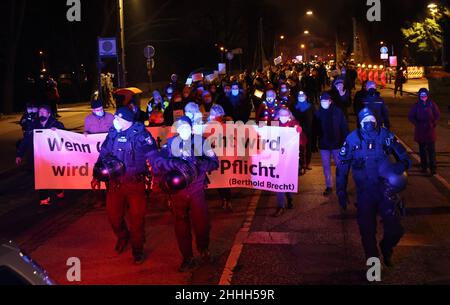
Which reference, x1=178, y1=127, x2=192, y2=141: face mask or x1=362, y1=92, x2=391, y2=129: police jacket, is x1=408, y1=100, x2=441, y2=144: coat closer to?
x1=362, y1=92, x2=391, y2=129: police jacket

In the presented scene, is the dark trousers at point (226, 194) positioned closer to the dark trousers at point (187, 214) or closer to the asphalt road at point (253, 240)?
the asphalt road at point (253, 240)

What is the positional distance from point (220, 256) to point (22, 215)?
4219mm

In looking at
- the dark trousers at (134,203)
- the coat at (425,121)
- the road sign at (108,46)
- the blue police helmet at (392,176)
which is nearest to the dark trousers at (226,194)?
the dark trousers at (134,203)

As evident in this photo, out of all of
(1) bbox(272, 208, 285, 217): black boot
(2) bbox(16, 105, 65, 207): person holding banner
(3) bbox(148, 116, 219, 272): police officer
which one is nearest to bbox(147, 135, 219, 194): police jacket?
(3) bbox(148, 116, 219, 272): police officer

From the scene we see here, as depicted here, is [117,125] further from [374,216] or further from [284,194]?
[284,194]

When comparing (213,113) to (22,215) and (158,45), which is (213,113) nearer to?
(22,215)

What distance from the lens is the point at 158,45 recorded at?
5781 cm

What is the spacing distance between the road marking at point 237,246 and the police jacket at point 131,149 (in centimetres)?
140

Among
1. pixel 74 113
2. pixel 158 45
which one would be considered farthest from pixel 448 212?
pixel 158 45

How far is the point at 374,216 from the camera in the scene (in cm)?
696

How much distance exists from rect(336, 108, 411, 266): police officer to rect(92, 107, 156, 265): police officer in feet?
7.45

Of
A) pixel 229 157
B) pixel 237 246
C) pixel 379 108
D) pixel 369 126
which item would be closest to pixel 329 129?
pixel 229 157

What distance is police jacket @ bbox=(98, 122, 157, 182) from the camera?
7.47m
